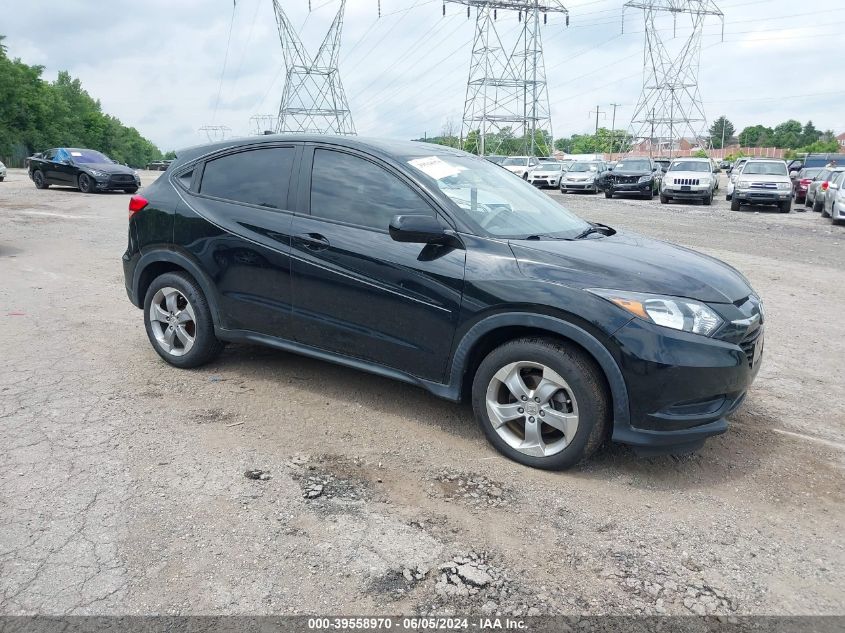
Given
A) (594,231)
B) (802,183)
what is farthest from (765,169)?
(594,231)

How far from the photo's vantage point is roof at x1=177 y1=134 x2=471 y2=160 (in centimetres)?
442

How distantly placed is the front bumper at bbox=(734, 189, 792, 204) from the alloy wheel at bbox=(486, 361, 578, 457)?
20.6 meters

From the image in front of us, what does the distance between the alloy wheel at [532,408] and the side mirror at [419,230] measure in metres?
0.81

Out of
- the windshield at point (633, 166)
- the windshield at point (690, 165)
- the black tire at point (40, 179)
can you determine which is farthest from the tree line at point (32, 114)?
the windshield at point (690, 165)

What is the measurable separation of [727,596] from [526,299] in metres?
1.64

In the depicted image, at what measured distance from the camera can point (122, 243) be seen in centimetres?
1168

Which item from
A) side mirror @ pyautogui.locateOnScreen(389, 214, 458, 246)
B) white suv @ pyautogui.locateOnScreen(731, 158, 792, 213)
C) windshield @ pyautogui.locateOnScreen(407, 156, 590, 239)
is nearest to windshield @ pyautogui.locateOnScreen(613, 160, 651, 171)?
white suv @ pyautogui.locateOnScreen(731, 158, 792, 213)

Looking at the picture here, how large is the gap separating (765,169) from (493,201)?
846 inches

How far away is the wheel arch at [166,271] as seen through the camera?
16.0ft

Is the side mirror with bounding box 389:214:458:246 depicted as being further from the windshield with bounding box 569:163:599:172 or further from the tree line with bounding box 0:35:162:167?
the tree line with bounding box 0:35:162:167

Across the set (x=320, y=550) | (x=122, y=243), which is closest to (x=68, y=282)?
(x=122, y=243)

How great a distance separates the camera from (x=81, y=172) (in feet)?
73.7

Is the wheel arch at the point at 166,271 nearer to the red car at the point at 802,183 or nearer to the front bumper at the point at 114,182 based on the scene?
the front bumper at the point at 114,182

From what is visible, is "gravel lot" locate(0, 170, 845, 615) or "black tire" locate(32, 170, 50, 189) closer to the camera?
"gravel lot" locate(0, 170, 845, 615)
